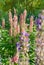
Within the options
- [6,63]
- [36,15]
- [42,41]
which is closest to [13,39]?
[6,63]

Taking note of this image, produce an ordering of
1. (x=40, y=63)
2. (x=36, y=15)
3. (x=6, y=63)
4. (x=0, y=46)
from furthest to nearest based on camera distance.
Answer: (x=36, y=15) → (x=0, y=46) → (x=6, y=63) → (x=40, y=63)

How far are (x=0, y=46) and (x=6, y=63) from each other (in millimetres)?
665

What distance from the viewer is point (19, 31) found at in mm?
5480

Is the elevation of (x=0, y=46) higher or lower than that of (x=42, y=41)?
lower

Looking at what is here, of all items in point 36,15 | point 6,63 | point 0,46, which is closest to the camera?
point 6,63

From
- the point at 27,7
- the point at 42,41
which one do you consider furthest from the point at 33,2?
the point at 42,41

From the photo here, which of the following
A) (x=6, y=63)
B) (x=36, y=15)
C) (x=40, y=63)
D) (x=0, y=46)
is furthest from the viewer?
(x=36, y=15)

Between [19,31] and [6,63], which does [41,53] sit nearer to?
[6,63]

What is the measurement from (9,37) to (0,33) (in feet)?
0.58

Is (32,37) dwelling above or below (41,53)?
below

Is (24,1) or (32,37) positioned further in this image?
(24,1)

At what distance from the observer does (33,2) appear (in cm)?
682

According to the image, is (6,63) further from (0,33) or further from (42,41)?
(42,41)

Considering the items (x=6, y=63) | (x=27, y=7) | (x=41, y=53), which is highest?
(x=41, y=53)
